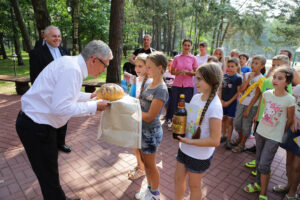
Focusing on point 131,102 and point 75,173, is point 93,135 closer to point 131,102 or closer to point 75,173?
point 75,173

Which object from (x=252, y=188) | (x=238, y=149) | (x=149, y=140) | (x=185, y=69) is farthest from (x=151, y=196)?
(x=185, y=69)

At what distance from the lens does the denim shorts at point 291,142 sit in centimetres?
247

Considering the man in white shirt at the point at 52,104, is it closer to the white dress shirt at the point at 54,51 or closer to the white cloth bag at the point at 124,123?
the white cloth bag at the point at 124,123

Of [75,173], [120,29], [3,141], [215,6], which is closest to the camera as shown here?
[75,173]

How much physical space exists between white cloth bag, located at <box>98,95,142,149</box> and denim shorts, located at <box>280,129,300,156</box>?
6.88ft

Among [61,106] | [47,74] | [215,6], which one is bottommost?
[61,106]

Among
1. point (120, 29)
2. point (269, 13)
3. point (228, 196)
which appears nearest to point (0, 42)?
point (120, 29)

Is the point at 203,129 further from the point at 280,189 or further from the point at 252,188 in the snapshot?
the point at 280,189

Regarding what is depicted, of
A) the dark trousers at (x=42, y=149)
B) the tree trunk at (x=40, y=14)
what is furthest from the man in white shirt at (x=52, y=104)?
the tree trunk at (x=40, y=14)

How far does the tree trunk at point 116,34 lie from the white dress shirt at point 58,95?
5.28 metres

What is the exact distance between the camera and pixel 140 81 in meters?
2.62

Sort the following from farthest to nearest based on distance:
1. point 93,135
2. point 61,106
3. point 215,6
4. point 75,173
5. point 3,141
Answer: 1. point 215,6
2. point 93,135
3. point 3,141
4. point 75,173
5. point 61,106

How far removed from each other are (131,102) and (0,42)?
2827 cm

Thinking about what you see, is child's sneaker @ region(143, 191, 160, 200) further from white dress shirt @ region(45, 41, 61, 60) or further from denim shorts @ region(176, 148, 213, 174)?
white dress shirt @ region(45, 41, 61, 60)
